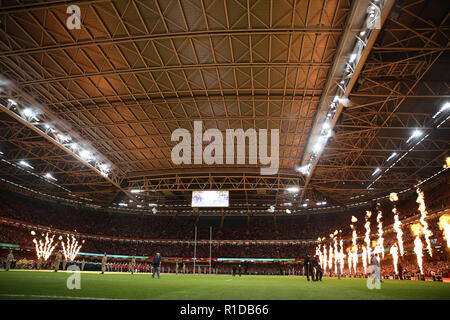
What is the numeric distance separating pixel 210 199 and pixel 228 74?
58.0ft

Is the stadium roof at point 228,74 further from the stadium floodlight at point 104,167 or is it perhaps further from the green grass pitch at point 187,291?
the green grass pitch at point 187,291

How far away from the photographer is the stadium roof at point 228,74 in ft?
50.8

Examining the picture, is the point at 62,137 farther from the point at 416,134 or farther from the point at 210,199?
the point at 416,134

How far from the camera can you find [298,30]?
52.2 ft

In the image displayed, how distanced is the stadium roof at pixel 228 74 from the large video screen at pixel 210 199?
6.56 m

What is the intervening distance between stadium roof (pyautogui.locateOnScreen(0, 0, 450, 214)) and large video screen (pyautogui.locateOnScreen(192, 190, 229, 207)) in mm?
6558

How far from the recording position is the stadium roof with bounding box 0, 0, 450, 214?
1548 cm

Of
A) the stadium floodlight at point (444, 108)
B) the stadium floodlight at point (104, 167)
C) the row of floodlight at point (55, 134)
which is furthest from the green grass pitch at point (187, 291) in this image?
the stadium floodlight at point (104, 167)

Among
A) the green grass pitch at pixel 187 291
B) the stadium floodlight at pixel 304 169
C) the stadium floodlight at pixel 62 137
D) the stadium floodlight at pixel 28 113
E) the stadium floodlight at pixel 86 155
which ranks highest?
the stadium floodlight at pixel 28 113

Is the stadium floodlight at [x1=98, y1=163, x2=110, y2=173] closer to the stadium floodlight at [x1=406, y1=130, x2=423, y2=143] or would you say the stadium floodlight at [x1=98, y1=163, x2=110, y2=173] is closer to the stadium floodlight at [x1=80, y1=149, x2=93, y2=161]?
the stadium floodlight at [x1=80, y1=149, x2=93, y2=161]

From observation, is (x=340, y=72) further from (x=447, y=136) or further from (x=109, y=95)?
(x=109, y=95)

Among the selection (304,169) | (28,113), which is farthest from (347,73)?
(28,113)

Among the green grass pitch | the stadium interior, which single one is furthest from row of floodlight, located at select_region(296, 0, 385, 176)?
the green grass pitch

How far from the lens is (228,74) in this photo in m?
20.5
